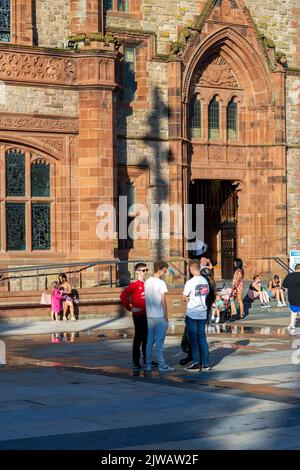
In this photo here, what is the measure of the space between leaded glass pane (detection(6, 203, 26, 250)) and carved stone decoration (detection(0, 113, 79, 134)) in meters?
2.26

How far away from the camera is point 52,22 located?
1363 inches

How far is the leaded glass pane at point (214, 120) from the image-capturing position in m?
39.9

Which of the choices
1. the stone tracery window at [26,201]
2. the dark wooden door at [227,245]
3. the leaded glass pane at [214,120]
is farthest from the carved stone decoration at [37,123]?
the dark wooden door at [227,245]

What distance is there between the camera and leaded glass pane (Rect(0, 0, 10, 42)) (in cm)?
3416

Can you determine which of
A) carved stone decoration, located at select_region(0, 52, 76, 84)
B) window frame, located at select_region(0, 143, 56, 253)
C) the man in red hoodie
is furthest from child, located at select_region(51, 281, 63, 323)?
the man in red hoodie

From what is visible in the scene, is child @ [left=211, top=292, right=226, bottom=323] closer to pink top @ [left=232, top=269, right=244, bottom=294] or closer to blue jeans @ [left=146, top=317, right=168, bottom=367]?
pink top @ [left=232, top=269, right=244, bottom=294]

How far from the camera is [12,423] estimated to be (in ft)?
42.7

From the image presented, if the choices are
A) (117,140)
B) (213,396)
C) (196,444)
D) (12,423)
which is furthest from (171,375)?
(117,140)

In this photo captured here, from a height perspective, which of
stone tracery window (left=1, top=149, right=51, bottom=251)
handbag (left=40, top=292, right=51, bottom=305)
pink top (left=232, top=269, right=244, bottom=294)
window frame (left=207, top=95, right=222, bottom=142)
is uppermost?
window frame (left=207, top=95, right=222, bottom=142)

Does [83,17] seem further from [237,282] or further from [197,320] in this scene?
[197,320]

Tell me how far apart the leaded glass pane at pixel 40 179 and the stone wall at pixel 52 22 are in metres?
3.83

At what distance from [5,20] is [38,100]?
3269mm

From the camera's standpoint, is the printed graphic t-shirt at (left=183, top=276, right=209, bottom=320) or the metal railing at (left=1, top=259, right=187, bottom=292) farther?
the metal railing at (left=1, top=259, right=187, bottom=292)

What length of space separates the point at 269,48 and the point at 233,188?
16.7 ft
